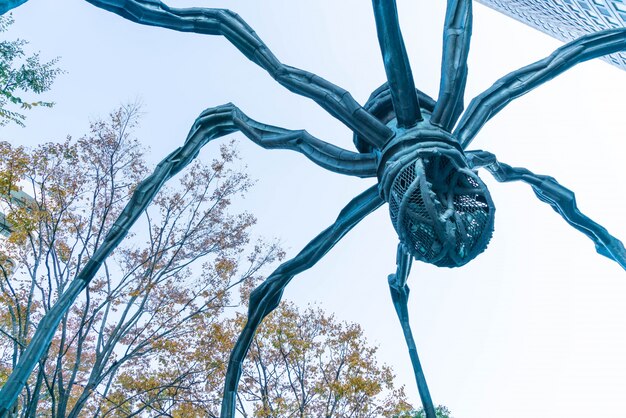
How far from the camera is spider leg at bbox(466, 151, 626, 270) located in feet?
16.8

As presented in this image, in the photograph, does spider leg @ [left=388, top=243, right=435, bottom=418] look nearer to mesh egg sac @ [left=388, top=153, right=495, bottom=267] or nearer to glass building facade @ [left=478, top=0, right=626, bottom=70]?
mesh egg sac @ [left=388, top=153, right=495, bottom=267]

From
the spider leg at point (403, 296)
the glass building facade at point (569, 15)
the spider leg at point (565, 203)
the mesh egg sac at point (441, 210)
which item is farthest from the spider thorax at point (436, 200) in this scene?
the glass building facade at point (569, 15)

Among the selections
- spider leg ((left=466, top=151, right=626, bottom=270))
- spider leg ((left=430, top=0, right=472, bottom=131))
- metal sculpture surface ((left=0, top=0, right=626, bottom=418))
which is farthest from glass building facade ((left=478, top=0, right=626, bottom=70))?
spider leg ((left=430, top=0, right=472, bottom=131))

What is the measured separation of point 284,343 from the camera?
37.8ft

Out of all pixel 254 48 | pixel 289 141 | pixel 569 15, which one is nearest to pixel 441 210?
pixel 289 141

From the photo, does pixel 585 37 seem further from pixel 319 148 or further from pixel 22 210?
pixel 22 210

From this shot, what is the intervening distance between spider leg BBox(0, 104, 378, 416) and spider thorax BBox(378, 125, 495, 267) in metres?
0.52

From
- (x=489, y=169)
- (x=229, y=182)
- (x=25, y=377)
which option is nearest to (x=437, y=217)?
(x=489, y=169)

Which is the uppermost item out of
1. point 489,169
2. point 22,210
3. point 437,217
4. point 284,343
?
→ point 22,210

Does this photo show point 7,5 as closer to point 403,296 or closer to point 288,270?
point 288,270

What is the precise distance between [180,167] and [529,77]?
11.5 ft

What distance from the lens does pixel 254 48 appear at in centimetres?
431

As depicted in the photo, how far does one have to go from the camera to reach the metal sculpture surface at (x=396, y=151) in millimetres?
3266

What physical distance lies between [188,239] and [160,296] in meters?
1.39
